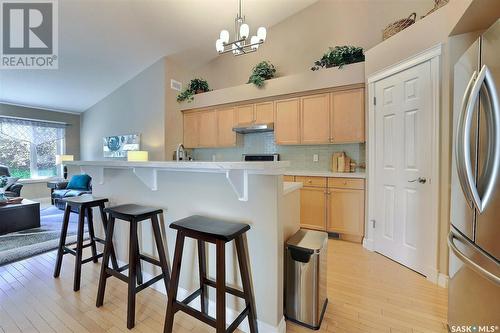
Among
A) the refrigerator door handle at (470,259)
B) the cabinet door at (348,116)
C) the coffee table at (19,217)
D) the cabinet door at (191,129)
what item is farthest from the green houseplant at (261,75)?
the coffee table at (19,217)

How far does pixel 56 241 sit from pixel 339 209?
13.0 ft

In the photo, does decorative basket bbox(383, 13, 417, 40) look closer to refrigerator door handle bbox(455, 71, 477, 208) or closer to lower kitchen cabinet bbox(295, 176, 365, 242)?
lower kitchen cabinet bbox(295, 176, 365, 242)

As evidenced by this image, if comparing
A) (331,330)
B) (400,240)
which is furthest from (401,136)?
(331,330)

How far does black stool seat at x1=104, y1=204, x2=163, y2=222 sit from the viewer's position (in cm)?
168

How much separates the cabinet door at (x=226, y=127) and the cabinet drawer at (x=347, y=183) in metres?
1.99

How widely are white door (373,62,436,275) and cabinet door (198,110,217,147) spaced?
9.35ft

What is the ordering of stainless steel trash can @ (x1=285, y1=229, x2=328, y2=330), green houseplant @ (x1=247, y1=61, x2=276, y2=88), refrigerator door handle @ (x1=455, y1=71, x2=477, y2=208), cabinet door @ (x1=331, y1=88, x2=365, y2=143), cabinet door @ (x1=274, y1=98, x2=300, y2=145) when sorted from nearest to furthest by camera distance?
refrigerator door handle @ (x1=455, y1=71, x2=477, y2=208), stainless steel trash can @ (x1=285, y1=229, x2=328, y2=330), cabinet door @ (x1=331, y1=88, x2=365, y2=143), cabinet door @ (x1=274, y1=98, x2=300, y2=145), green houseplant @ (x1=247, y1=61, x2=276, y2=88)

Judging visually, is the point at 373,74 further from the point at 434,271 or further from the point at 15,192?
the point at 15,192

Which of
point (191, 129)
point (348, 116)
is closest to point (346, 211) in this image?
point (348, 116)

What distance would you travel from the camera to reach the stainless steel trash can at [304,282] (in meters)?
1.54

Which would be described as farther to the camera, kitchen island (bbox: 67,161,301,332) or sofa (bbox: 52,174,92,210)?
sofa (bbox: 52,174,92,210)

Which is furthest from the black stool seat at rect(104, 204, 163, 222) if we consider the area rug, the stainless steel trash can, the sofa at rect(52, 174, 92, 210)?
the sofa at rect(52, 174, 92, 210)

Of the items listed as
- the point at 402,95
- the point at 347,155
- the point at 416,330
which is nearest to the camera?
the point at 416,330

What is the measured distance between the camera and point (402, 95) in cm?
246
